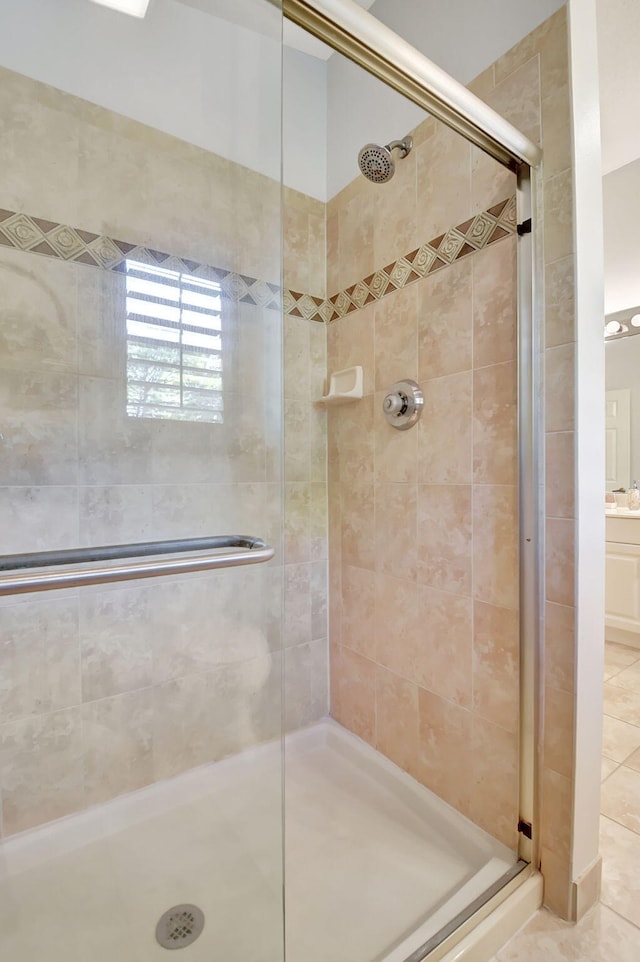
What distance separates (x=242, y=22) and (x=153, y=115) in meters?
0.32

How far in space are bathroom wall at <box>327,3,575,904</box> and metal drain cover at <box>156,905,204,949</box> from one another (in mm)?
704

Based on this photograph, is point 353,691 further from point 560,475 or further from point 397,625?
point 560,475

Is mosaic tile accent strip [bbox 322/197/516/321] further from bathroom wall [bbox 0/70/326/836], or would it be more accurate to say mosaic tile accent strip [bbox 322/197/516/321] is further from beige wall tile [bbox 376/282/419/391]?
bathroom wall [bbox 0/70/326/836]

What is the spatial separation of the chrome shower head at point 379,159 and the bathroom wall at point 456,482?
60mm

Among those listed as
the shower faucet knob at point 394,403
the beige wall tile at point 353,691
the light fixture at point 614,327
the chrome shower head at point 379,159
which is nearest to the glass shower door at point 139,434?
the chrome shower head at point 379,159

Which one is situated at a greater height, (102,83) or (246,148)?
(102,83)

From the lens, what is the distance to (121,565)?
0.83m

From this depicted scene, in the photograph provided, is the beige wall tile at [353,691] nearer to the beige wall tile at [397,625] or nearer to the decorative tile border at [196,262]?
the beige wall tile at [397,625]

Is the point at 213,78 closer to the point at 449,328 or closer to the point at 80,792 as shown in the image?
the point at 449,328

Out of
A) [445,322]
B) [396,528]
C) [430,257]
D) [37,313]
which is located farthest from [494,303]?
[37,313]

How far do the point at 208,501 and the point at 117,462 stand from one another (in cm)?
27

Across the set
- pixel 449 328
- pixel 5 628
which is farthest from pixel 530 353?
→ pixel 5 628

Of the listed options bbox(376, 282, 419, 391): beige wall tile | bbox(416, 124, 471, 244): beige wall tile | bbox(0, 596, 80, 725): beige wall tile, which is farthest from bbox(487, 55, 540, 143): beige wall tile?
bbox(0, 596, 80, 725): beige wall tile

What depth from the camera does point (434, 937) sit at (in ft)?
2.83
